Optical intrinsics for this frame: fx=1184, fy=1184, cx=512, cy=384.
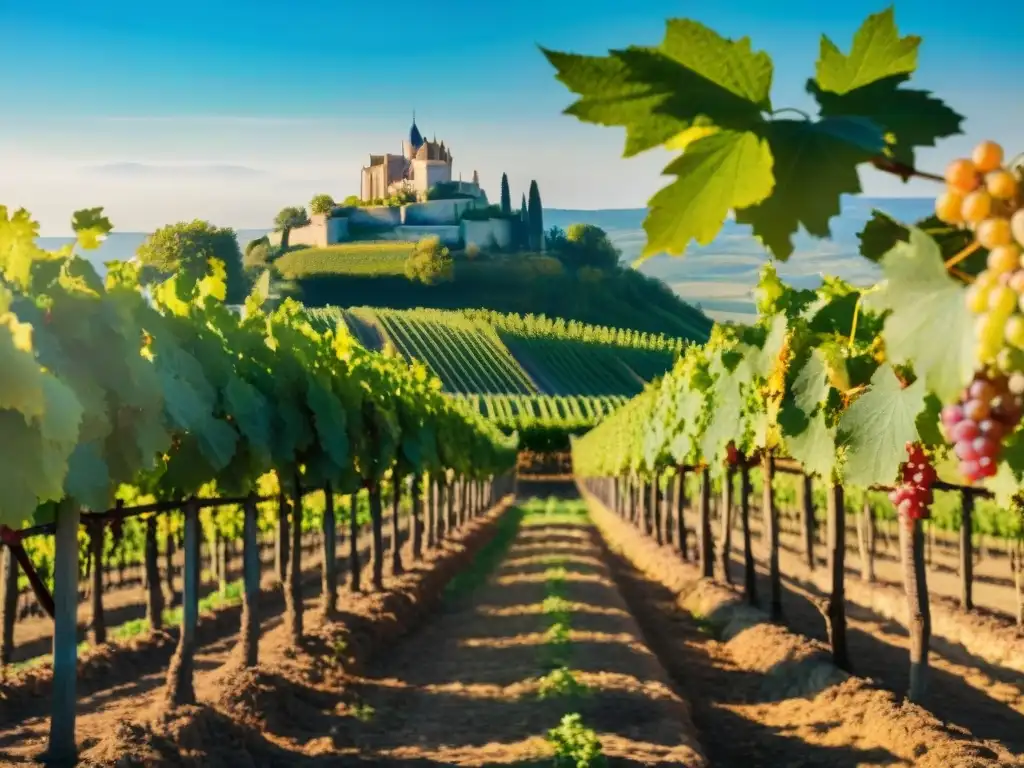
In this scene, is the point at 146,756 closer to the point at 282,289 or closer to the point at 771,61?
the point at 771,61

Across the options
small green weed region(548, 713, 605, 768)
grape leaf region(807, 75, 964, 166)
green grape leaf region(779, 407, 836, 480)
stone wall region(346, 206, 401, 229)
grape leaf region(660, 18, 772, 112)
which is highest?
stone wall region(346, 206, 401, 229)

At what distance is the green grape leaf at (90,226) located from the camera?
652 cm

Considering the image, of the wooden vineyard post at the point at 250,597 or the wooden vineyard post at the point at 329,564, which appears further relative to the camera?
the wooden vineyard post at the point at 329,564

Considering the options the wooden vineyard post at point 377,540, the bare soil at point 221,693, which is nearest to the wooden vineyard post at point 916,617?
the bare soil at point 221,693

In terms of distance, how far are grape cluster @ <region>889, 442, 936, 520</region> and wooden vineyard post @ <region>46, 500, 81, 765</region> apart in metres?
5.04

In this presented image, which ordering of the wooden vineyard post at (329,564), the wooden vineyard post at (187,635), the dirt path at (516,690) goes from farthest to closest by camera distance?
the wooden vineyard post at (329,564) < the wooden vineyard post at (187,635) < the dirt path at (516,690)

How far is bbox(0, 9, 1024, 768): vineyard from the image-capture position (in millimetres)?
1485

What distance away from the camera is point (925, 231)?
1.62m

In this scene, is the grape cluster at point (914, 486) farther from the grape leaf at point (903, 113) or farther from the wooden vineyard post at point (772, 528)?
the wooden vineyard post at point (772, 528)

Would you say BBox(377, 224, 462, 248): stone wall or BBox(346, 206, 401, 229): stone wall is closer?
BBox(377, 224, 462, 248): stone wall

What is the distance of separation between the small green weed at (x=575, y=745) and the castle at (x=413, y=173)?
6706 inches

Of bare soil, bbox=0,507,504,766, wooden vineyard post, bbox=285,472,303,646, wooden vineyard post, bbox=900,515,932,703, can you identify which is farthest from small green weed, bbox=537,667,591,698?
wooden vineyard post, bbox=285,472,303,646

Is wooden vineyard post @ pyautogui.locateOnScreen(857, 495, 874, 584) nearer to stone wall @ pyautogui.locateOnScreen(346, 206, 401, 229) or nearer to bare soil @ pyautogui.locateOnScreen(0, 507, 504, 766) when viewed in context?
bare soil @ pyautogui.locateOnScreen(0, 507, 504, 766)

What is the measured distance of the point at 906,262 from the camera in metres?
1.49
